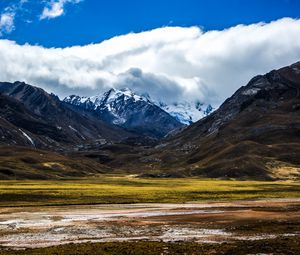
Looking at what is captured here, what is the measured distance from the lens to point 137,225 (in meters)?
67.2

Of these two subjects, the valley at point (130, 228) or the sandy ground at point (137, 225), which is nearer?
the valley at point (130, 228)

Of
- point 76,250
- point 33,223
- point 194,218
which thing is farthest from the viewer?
point 194,218

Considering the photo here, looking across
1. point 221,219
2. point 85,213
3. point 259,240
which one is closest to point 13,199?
point 85,213

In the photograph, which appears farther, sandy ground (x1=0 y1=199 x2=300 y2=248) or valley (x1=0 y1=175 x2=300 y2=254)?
sandy ground (x1=0 y1=199 x2=300 y2=248)

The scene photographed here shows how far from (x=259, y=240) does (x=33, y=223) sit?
33.2 meters

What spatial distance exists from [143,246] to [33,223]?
27.2 m

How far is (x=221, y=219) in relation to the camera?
240ft

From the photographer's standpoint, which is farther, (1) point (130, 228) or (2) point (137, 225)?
(2) point (137, 225)

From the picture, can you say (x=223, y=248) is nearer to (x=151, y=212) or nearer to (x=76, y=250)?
(x=76, y=250)

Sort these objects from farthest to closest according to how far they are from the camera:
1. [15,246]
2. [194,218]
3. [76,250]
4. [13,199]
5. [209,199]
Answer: [209,199], [13,199], [194,218], [15,246], [76,250]

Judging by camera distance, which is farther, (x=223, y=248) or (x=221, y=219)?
(x=221, y=219)

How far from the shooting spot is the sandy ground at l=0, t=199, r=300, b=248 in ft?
180

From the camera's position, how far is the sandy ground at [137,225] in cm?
5472

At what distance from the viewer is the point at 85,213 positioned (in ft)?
280
